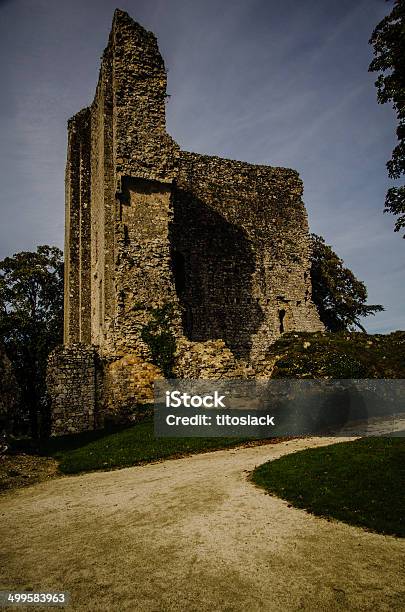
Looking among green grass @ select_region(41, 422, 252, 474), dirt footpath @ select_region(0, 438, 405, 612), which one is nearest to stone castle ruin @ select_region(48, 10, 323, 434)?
green grass @ select_region(41, 422, 252, 474)

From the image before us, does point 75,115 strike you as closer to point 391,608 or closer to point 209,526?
point 209,526

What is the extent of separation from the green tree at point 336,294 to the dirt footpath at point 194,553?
23.5 meters

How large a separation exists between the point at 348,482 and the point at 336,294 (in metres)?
23.2

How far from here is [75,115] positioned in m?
26.5

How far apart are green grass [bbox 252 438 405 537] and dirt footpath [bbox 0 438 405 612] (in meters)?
0.33

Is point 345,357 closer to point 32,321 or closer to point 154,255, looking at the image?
point 154,255

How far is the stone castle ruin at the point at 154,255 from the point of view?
15961mm

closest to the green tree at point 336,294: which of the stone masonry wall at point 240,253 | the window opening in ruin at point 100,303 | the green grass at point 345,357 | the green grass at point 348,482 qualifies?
the stone masonry wall at point 240,253

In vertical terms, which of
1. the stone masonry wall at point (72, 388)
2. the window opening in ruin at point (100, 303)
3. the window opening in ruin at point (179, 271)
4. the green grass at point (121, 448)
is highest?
the window opening in ruin at point (179, 271)

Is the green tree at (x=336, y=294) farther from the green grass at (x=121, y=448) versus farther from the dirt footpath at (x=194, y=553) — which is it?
the dirt footpath at (x=194, y=553)

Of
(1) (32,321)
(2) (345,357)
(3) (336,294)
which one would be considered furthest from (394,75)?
(1) (32,321)

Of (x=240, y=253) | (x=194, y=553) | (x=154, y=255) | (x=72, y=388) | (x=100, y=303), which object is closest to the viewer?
(x=194, y=553)

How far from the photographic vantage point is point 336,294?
2923cm

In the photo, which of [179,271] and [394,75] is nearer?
[394,75]
